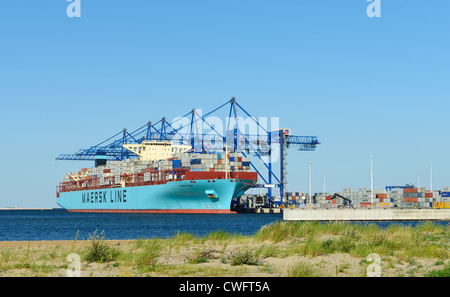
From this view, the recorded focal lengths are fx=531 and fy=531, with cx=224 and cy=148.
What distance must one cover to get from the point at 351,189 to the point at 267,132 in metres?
25.1

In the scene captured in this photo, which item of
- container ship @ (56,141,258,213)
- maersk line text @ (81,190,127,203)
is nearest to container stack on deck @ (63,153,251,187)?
container ship @ (56,141,258,213)

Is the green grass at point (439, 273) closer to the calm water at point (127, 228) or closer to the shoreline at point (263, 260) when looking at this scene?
the shoreline at point (263, 260)

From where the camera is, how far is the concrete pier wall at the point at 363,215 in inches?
2498

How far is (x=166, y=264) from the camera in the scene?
1764 centimetres

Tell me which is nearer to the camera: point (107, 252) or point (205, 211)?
point (107, 252)

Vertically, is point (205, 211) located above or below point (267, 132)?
below

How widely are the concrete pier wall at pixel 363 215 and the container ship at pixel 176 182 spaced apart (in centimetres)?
2559

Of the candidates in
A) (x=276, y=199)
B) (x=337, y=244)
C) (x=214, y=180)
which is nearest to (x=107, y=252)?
(x=337, y=244)

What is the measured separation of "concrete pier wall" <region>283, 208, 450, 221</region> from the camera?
2498 inches

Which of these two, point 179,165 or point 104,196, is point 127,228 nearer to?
point 179,165

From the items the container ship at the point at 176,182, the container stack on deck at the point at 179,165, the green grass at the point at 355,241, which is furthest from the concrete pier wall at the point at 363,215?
the green grass at the point at 355,241

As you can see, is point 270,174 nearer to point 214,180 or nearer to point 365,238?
point 214,180
